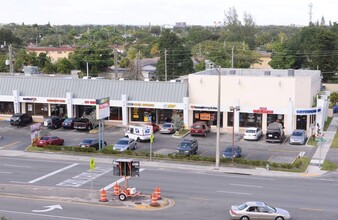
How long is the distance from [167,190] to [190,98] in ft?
87.4

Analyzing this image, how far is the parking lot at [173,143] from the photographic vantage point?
1981 inches

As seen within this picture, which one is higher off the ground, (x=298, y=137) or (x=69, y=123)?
(x=69, y=123)

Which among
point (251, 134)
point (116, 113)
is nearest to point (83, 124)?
point (116, 113)

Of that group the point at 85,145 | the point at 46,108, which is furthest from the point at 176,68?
the point at 85,145

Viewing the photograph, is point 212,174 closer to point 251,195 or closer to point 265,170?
point 265,170

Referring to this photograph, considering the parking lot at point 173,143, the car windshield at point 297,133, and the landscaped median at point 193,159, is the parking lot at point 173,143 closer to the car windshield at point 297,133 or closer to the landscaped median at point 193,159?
the car windshield at point 297,133

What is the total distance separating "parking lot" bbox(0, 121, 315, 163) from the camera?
50.3m

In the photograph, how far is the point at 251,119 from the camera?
60.5 metres

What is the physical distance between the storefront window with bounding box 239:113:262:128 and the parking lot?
252 cm

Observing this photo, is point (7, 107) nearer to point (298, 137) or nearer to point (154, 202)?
point (298, 137)

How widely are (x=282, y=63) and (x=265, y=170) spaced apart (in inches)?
2818

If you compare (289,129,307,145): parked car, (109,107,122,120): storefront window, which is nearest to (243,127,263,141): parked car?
(289,129,307,145): parked car

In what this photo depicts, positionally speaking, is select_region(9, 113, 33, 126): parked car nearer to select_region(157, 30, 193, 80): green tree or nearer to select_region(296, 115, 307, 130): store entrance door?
select_region(296, 115, 307, 130): store entrance door

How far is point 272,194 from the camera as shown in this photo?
36.0 meters
